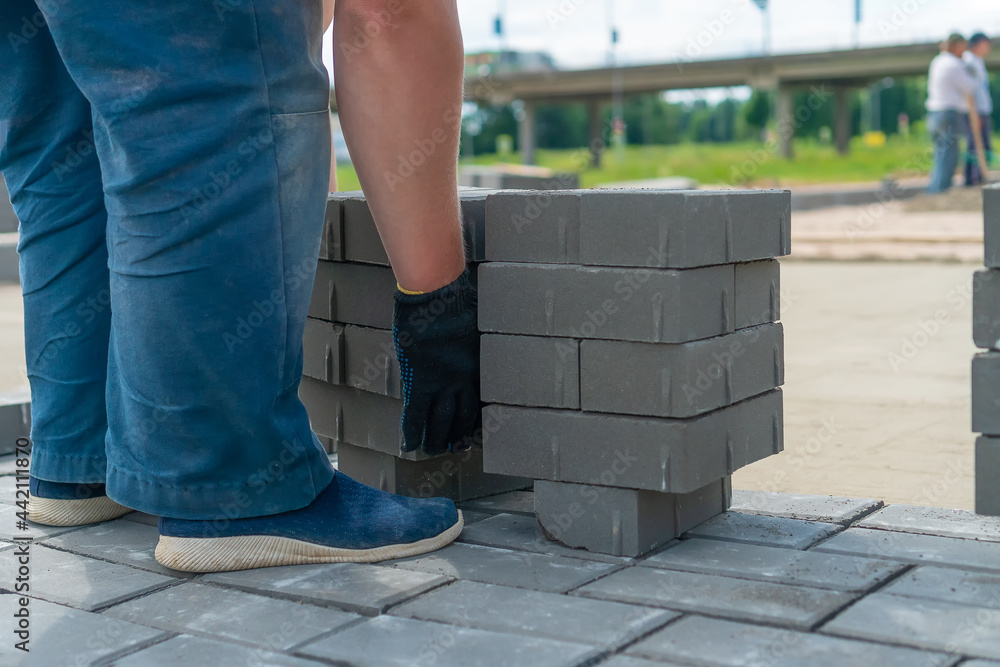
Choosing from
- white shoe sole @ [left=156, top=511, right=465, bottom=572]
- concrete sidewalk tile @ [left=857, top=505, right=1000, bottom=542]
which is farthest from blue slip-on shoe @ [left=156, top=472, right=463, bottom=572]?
concrete sidewalk tile @ [left=857, top=505, right=1000, bottom=542]

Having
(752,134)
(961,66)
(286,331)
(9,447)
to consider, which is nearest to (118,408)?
(286,331)

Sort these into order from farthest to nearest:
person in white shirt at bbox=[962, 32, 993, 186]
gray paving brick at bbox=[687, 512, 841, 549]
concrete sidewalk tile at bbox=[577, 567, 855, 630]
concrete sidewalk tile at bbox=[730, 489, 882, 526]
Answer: person in white shirt at bbox=[962, 32, 993, 186], concrete sidewalk tile at bbox=[730, 489, 882, 526], gray paving brick at bbox=[687, 512, 841, 549], concrete sidewalk tile at bbox=[577, 567, 855, 630]

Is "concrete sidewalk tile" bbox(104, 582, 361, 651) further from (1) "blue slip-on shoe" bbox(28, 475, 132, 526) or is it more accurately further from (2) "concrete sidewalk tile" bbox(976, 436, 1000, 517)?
(2) "concrete sidewalk tile" bbox(976, 436, 1000, 517)

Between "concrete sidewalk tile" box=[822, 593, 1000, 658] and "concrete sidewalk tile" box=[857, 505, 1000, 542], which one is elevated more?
"concrete sidewalk tile" box=[822, 593, 1000, 658]

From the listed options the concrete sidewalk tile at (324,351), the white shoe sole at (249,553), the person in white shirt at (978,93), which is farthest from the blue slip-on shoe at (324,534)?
the person in white shirt at (978,93)

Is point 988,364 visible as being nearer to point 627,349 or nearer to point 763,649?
point 627,349

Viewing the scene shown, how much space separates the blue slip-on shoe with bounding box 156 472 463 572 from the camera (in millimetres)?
2172

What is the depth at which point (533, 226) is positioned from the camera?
7.41 ft

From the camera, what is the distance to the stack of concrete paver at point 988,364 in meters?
2.21

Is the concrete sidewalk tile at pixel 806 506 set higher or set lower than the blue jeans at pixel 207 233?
lower

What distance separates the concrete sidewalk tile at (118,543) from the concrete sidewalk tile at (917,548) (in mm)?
1312

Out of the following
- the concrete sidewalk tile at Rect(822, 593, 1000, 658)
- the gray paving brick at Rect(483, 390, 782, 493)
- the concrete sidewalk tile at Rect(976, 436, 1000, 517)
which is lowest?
the concrete sidewalk tile at Rect(822, 593, 1000, 658)

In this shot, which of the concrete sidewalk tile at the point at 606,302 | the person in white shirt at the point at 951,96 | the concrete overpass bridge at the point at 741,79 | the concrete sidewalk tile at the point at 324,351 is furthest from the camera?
the concrete overpass bridge at the point at 741,79

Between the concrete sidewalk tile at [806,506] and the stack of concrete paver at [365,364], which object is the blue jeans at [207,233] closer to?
the stack of concrete paver at [365,364]
